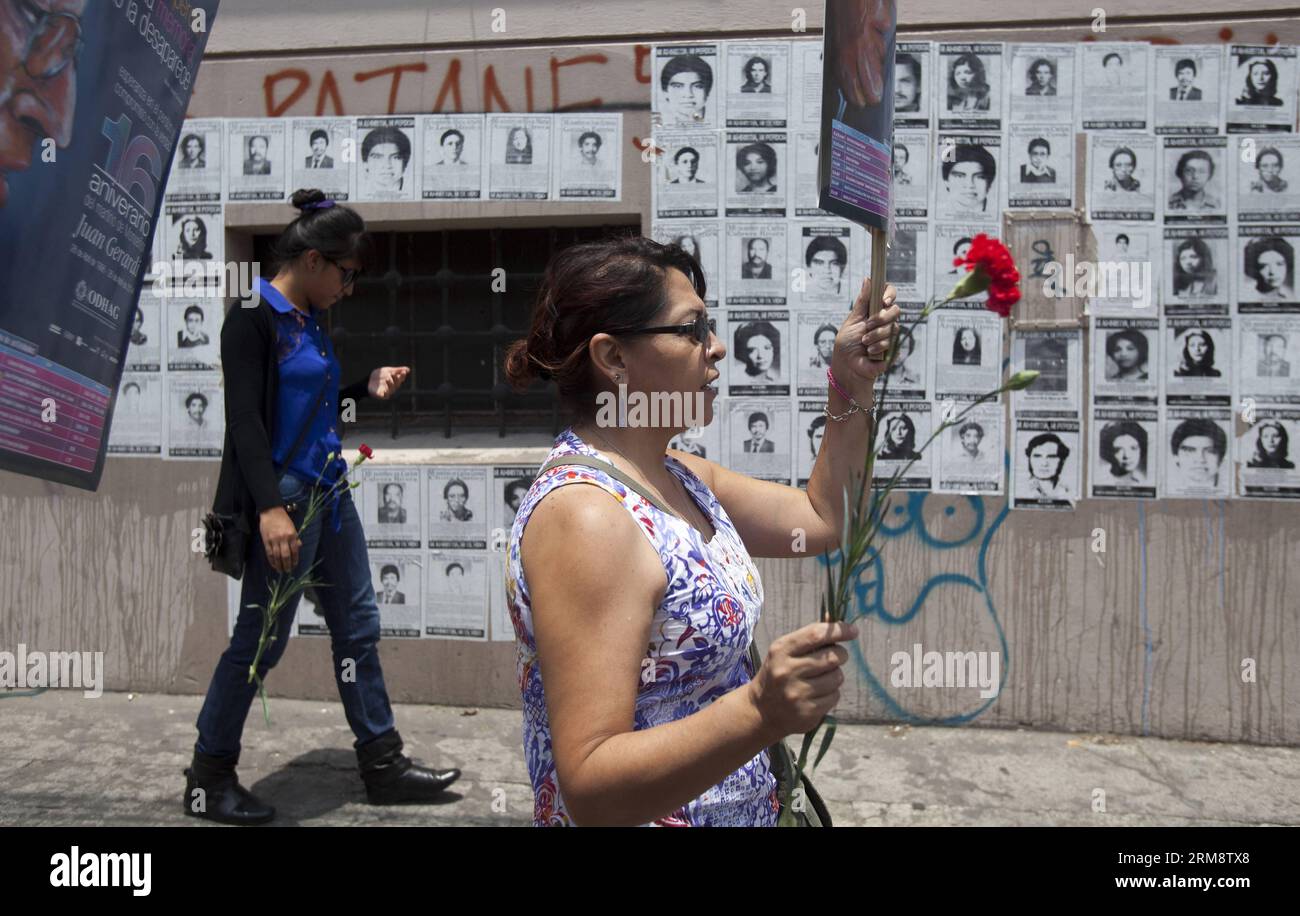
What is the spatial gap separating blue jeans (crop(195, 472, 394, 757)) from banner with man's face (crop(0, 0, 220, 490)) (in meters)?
1.32

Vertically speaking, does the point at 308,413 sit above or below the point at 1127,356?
below

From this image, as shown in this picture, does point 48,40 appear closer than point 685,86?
Yes

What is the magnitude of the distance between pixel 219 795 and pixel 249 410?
4.13ft

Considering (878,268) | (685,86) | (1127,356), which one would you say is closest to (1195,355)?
(1127,356)

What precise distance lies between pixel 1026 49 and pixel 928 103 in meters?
0.42

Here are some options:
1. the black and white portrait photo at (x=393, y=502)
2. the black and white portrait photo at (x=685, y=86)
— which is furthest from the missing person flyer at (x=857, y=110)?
the black and white portrait photo at (x=393, y=502)

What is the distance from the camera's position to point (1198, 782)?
3.61m

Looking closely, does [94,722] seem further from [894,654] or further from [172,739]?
[894,654]

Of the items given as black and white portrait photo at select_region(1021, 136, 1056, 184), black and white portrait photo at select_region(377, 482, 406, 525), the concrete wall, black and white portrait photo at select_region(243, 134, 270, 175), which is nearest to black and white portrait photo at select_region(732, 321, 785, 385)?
the concrete wall

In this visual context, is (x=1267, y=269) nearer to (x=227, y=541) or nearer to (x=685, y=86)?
(x=685, y=86)

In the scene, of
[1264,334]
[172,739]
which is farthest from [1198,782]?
[172,739]

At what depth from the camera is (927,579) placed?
4070 millimetres

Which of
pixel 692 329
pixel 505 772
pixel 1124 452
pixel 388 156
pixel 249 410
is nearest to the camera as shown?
pixel 692 329

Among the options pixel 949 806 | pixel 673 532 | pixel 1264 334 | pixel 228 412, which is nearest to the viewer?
pixel 673 532
